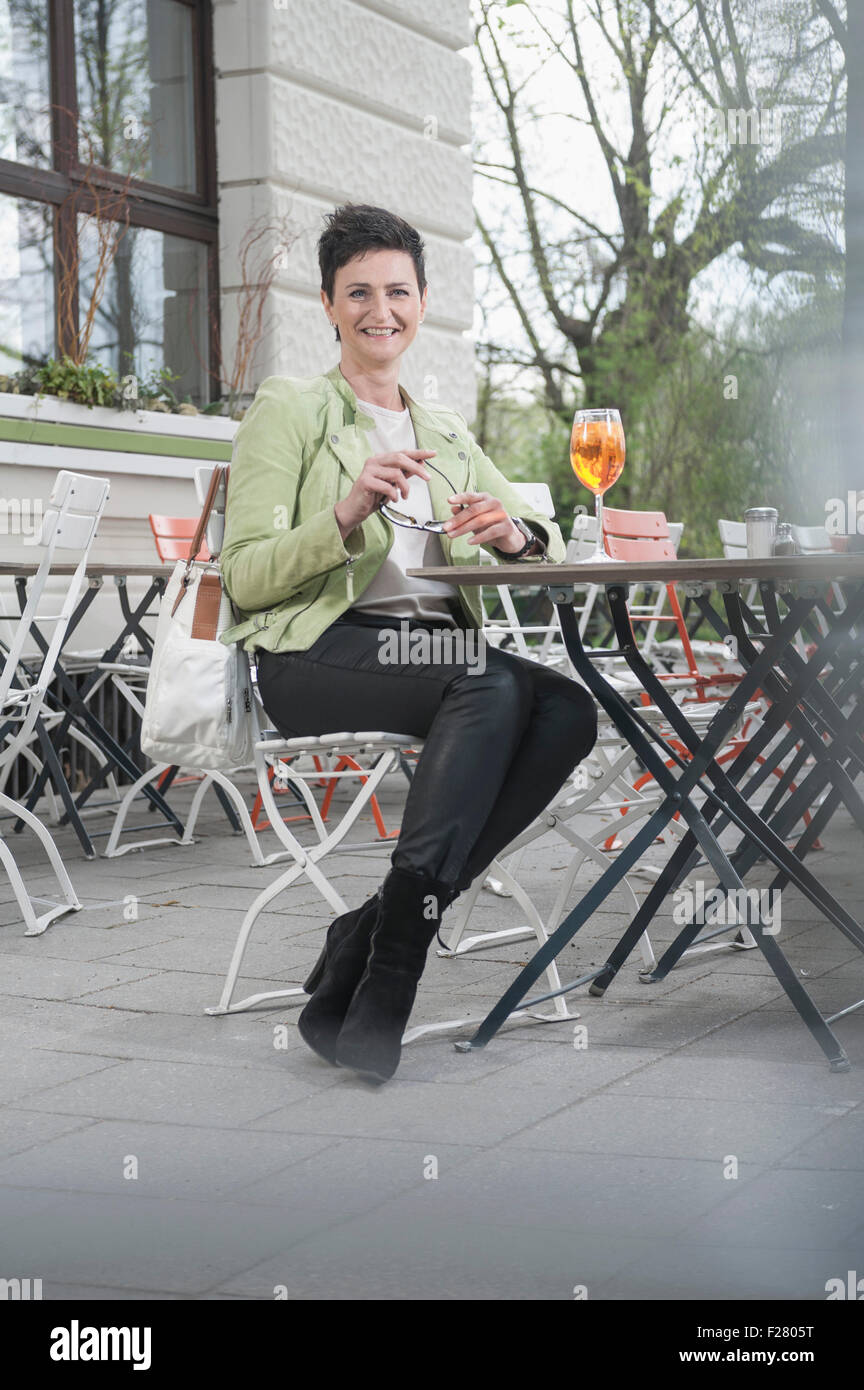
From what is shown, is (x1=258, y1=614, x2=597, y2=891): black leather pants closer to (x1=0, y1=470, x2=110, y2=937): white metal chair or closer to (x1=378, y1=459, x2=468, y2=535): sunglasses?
(x1=378, y1=459, x2=468, y2=535): sunglasses

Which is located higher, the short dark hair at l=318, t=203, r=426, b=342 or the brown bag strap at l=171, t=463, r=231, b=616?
the short dark hair at l=318, t=203, r=426, b=342

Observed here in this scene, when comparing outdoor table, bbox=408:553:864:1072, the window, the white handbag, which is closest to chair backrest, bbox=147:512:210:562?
the window

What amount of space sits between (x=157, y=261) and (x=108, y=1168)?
6362 millimetres

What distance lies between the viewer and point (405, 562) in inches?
128

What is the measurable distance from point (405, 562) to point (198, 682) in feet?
1.59

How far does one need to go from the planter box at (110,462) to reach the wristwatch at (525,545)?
11.2 feet

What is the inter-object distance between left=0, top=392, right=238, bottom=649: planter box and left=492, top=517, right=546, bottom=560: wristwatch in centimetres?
343

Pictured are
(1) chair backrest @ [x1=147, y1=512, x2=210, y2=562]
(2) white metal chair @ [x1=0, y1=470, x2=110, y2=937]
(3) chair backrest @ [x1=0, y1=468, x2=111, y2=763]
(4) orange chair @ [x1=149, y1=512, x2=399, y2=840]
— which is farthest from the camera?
(1) chair backrest @ [x1=147, y1=512, x2=210, y2=562]

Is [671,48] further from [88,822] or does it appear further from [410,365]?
[88,822]

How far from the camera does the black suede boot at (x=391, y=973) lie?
9.04ft

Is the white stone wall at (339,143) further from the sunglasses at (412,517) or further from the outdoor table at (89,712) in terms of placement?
the sunglasses at (412,517)

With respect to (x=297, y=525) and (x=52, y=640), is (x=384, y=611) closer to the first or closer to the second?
(x=297, y=525)

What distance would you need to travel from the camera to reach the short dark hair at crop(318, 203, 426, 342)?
10.8ft

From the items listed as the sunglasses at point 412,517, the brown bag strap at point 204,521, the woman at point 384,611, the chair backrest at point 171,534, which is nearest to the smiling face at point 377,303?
the woman at point 384,611
